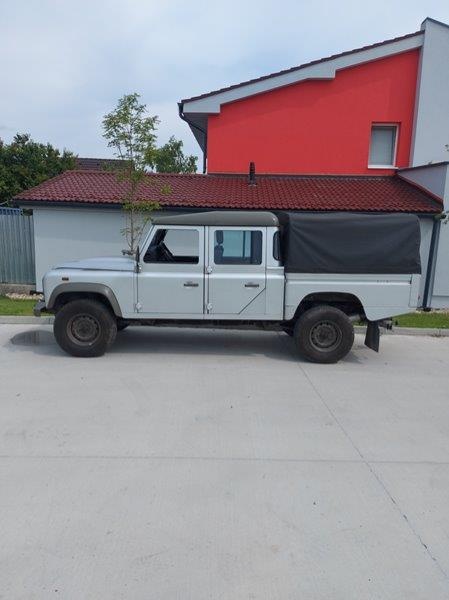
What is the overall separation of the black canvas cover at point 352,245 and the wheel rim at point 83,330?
119 inches

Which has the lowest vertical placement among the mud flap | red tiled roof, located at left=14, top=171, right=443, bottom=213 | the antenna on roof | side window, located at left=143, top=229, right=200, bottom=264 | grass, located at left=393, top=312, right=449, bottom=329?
grass, located at left=393, top=312, right=449, bottom=329

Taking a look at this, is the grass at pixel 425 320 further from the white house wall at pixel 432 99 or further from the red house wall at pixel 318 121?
the white house wall at pixel 432 99

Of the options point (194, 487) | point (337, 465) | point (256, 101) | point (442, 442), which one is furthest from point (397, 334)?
point (256, 101)

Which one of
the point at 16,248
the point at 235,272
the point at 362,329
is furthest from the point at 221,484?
the point at 16,248

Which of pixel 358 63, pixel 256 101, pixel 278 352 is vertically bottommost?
pixel 278 352

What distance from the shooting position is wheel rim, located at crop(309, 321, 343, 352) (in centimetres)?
673

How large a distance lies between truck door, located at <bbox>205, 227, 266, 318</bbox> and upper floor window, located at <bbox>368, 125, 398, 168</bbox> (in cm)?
1030

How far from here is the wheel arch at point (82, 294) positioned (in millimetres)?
6633

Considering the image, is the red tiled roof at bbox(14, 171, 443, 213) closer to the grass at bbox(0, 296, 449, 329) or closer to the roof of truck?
the grass at bbox(0, 296, 449, 329)

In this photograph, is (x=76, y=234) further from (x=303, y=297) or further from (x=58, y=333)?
(x=303, y=297)

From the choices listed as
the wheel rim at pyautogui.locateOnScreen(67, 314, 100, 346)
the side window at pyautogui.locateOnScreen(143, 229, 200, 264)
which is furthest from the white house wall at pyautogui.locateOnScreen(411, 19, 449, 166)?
the wheel rim at pyautogui.locateOnScreen(67, 314, 100, 346)

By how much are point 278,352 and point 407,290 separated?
223 centimetres

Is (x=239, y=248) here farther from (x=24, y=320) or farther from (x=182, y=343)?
(x=24, y=320)

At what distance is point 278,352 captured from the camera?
7449mm
